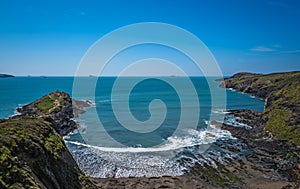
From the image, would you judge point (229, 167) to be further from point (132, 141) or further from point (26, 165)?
point (26, 165)

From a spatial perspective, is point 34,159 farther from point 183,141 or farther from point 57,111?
point 57,111

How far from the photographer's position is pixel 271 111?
162 ft

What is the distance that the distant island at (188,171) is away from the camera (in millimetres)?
10719

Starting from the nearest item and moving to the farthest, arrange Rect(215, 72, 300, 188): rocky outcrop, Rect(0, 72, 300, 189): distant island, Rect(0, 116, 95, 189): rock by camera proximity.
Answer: Rect(0, 116, 95, 189): rock < Rect(0, 72, 300, 189): distant island < Rect(215, 72, 300, 188): rocky outcrop

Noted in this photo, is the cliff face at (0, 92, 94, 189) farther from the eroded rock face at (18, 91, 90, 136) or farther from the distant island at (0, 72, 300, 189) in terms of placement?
the eroded rock face at (18, 91, 90, 136)

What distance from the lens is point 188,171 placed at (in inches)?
1046

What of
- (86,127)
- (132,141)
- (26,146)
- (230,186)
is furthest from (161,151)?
(26,146)

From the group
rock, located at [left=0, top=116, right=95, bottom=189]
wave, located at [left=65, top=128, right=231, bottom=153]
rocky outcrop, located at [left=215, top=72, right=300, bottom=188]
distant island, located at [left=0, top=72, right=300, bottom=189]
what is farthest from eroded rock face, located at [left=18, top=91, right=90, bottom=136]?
rocky outcrop, located at [left=215, top=72, right=300, bottom=188]

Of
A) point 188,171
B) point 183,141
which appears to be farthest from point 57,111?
point 188,171

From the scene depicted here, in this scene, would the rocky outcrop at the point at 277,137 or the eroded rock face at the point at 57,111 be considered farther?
the eroded rock face at the point at 57,111

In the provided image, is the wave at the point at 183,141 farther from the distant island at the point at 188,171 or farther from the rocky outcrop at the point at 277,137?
the rocky outcrop at the point at 277,137

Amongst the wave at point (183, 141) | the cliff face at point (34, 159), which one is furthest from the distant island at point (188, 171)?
the wave at point (183, 141)

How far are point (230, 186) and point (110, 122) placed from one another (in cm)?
3136

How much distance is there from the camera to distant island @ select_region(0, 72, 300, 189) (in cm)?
1072
